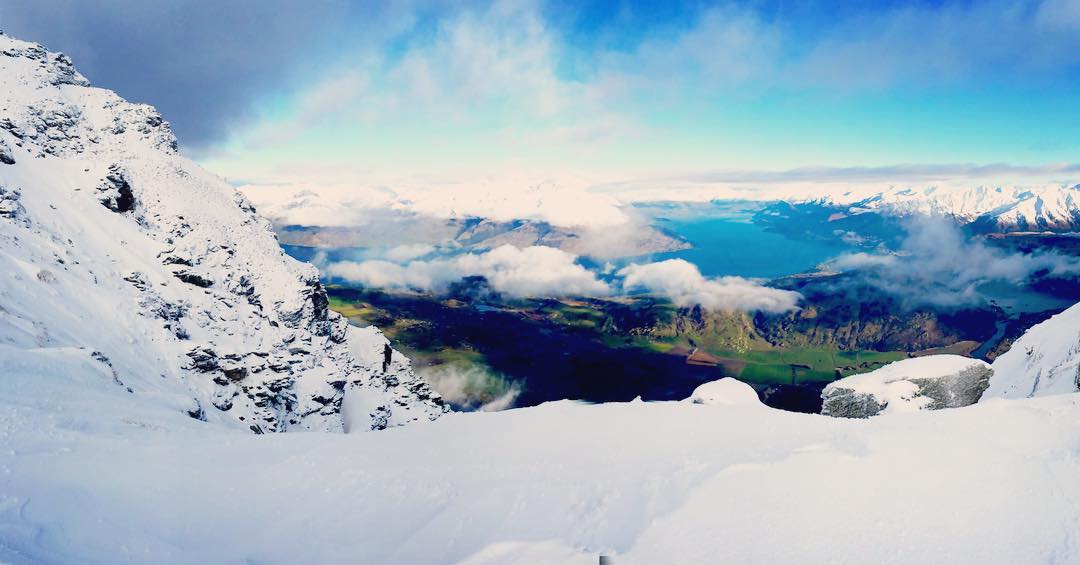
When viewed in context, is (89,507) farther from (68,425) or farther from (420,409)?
(420,409)

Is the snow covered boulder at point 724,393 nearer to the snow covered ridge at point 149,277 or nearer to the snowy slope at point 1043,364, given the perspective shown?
the snowy slope at point 1043,364

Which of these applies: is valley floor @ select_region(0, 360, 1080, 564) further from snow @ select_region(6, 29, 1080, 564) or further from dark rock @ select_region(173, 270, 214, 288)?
dark rock @ select_region(173, 270, 214, 288)

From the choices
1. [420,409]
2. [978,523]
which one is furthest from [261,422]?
[978,523]

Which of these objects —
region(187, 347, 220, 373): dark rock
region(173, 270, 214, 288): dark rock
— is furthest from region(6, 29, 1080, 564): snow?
region(173, 270, 214, 288): dark rock

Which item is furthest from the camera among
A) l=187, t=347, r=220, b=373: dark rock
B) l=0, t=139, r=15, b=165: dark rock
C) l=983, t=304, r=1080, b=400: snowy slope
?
l=0, t=139, r=15, b=165: dark rock

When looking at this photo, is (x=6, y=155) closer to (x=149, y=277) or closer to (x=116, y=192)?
(x=116, y=192)

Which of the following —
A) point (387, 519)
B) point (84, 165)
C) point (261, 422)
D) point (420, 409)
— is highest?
point (84, 165)

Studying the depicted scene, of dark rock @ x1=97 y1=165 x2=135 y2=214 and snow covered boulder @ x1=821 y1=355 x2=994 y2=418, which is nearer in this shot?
snow covered boulder @ x1=821 y1=355 x2=994 y2=418
